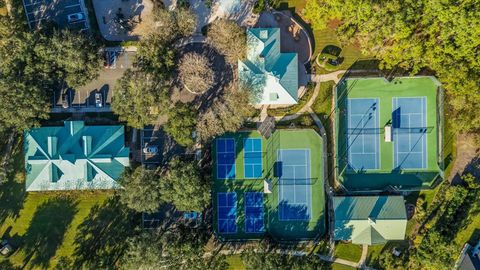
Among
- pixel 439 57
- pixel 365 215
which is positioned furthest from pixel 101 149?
pixel 439 57

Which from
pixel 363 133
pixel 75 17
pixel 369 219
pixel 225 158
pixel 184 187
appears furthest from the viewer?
pixel 225 158

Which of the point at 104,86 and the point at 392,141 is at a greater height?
the point at 104,86

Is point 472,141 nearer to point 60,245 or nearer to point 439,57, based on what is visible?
point 439,57

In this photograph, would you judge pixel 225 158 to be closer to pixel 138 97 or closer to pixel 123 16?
pixel 138 97

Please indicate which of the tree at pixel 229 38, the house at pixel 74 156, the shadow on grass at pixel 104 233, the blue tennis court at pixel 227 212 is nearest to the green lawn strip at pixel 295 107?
the tree at pixel 229 38

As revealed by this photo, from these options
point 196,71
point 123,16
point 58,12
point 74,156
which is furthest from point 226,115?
point 58,12
